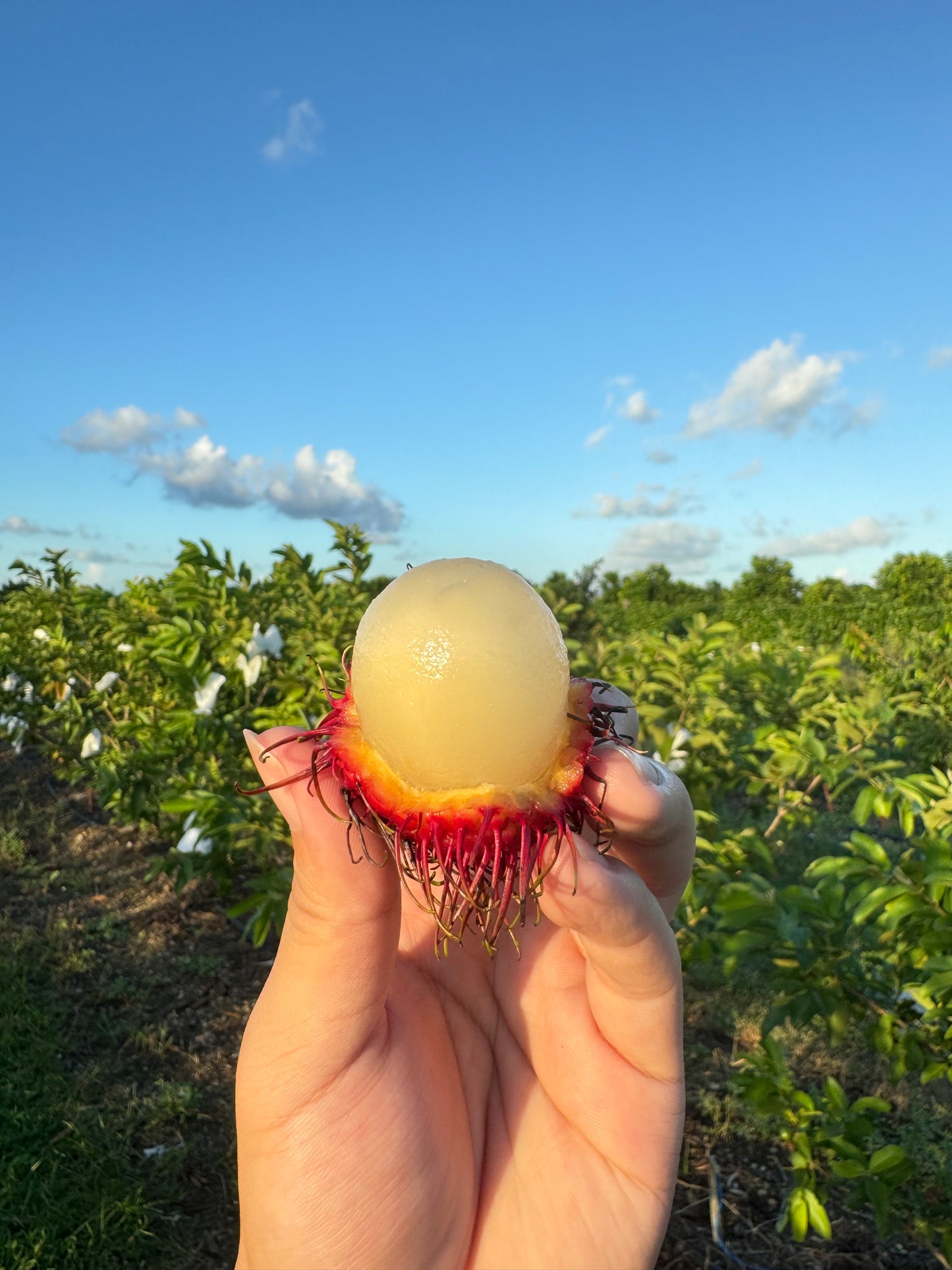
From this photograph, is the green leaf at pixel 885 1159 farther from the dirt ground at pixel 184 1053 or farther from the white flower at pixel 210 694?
the white flower at pixel 210 694

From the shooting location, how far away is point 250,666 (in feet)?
11.6

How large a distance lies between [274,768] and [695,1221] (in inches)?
94.5

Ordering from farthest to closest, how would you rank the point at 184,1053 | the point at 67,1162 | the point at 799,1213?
the point at 184,1053 < the point at 67,1162 < the point at 799,1213

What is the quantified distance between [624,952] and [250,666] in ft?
8.50

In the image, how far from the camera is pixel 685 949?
2.68 meters

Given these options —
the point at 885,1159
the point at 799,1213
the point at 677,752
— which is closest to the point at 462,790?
the point at 885,1159

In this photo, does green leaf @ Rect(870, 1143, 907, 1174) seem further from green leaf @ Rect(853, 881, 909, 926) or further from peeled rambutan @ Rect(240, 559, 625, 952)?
peeled rambutan @ Rect(240, 559, 625, 952)

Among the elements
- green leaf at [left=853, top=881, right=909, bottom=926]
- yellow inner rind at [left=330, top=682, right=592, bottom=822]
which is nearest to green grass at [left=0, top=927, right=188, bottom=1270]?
yellow inner rind at [left=330, top=682, right=592, bottom=822]

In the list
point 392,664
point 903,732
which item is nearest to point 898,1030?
point 392,664

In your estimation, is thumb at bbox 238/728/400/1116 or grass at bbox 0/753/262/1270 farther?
grass at bbox 0/753/262/1270

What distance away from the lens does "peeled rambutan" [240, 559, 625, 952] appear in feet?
4.05

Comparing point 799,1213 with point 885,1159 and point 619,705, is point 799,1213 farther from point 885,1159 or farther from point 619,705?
point 619,705

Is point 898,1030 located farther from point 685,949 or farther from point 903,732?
point 903,732

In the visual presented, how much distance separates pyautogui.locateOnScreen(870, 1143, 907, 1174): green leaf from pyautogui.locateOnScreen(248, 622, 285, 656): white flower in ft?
8.75
